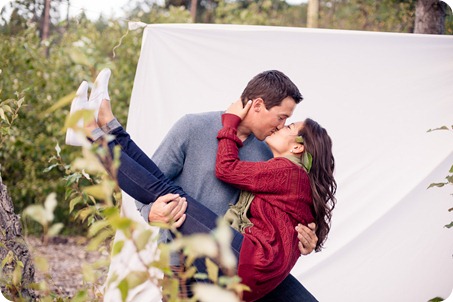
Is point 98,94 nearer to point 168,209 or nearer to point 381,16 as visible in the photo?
point 168,209

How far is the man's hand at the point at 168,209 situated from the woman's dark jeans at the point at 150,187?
0.08 ft

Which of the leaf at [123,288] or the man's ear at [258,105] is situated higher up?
the leaf at [123,288]

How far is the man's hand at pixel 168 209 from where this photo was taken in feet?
7.06

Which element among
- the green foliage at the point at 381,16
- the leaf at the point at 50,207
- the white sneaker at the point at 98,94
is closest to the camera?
the leaf at the point at 50,207

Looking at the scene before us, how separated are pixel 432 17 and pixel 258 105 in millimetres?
2301

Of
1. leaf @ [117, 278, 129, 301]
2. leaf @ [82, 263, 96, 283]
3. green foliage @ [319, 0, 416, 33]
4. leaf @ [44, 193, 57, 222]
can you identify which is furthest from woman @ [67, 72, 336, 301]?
green foliage @ [319, 0, 416, 33]

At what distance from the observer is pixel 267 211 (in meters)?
2.28

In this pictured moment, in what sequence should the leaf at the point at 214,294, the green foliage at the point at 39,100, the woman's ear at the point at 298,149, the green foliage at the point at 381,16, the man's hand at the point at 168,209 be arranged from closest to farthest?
the leaf at the point at 214,294, the man's hand at the point at 168,209, the woman's ear at the point at 298,149, the green foliage at the point at 39,100, the green foliage at the point at 381,16

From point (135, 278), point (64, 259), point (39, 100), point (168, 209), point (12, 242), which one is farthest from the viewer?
point (39, 100)

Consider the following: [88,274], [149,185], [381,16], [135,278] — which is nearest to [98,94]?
[149,185]

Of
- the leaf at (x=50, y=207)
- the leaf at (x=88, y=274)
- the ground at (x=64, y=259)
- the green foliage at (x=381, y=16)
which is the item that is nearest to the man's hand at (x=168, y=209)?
the leaf at (x=88, y=274)

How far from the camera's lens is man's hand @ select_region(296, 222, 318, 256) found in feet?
7.48

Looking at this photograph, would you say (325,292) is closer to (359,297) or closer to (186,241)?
(359,297)

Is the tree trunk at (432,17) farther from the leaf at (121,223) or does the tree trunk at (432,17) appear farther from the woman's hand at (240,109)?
the leaf at (121,223)
